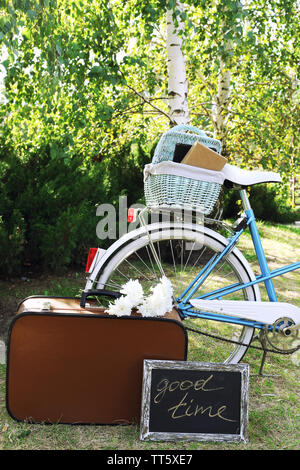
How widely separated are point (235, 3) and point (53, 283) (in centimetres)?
242

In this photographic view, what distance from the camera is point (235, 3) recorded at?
3.34m

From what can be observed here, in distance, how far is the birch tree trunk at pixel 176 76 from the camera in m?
4.34

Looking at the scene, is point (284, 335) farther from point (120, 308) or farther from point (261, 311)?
point (120, 308)

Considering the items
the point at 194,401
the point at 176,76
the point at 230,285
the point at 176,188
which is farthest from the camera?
the point at 176,76

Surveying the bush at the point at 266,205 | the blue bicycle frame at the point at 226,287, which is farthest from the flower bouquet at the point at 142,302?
the bush at the point at 266,205

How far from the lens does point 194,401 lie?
6.86 ft

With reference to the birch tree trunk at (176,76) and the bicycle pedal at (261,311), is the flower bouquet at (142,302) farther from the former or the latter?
the birch tree trunk at (176,76)

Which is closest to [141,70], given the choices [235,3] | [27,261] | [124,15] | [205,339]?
[124,15]

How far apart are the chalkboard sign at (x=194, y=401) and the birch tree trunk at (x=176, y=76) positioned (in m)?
2.80

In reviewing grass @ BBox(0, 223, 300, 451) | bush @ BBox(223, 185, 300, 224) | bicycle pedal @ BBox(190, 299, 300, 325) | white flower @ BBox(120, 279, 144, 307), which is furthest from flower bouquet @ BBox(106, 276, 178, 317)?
bush @ BBox(223, 185, 300, 224)

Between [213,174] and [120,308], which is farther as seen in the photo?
[213,174]

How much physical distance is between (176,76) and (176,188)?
2.32 metres

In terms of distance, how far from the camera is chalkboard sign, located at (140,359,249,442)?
2066 millimetres

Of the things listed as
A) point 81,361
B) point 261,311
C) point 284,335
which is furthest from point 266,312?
point 81,361
